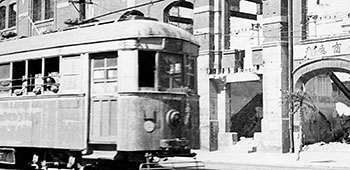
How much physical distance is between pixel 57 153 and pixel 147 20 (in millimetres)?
3782

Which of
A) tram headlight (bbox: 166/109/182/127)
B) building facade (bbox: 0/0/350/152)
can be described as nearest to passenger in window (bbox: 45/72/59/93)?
tram headlight (bbox: 166/109/182/127)

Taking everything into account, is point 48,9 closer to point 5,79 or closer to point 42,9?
point 42,9

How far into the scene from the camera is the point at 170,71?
40.8 feet

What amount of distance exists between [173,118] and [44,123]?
324 centimetres

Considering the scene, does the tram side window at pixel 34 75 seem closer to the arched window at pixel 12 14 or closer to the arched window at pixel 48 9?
the arched window at pixel 48 9

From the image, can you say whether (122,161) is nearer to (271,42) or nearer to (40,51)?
(40,51)

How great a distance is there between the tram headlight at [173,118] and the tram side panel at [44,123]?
6.12 ft

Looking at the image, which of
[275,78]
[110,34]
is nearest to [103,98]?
[110,34]

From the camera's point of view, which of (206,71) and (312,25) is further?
(206,71)

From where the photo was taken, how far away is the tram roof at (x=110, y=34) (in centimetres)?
1235

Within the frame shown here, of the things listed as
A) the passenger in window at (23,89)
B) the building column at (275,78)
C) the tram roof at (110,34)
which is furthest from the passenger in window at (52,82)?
the building column at (275,78)

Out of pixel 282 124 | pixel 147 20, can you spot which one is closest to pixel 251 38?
pixel 282 124

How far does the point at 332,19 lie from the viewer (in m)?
35.3

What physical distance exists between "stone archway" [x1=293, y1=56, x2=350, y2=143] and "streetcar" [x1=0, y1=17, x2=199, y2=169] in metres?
15.2
